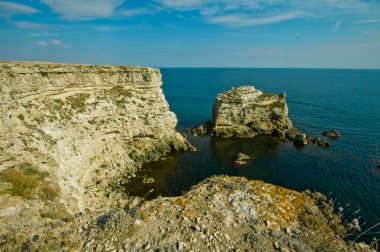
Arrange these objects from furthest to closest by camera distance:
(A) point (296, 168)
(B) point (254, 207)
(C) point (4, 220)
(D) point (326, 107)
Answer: (D) point (326, 107), (A) point (296, 168), (B) point (254, 207), (C) point (4, 220)

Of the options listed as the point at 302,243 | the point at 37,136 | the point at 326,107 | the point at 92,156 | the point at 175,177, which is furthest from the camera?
the point at 326,107

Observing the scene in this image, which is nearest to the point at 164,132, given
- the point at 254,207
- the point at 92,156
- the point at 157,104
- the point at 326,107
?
the point at 157,104

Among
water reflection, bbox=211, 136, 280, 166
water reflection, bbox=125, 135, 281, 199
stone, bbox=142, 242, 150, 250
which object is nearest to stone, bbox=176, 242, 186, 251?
stone, bbox=142, 242, 150, 250

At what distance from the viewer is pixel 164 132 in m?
51.6

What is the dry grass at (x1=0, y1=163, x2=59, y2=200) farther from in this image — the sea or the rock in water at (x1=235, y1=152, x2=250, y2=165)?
the rock in water at (x1=235, y1=152, x2=250, y2=165)

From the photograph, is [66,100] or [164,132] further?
[164,132]

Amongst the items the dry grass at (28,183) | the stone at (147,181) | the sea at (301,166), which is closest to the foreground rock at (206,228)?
the dry grass at (28,183)

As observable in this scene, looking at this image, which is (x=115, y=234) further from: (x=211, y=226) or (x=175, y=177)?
(x=175, y=177)

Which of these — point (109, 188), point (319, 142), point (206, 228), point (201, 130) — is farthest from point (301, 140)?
point (206, 228)

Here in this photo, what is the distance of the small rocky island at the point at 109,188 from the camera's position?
46.2 ft

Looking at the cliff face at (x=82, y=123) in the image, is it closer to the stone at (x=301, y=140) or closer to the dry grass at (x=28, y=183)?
the dry grass at (x=28, y=183)

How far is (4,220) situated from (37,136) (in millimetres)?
15229

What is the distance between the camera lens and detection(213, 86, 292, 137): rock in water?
65.1m

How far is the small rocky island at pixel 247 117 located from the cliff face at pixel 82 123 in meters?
15.7
